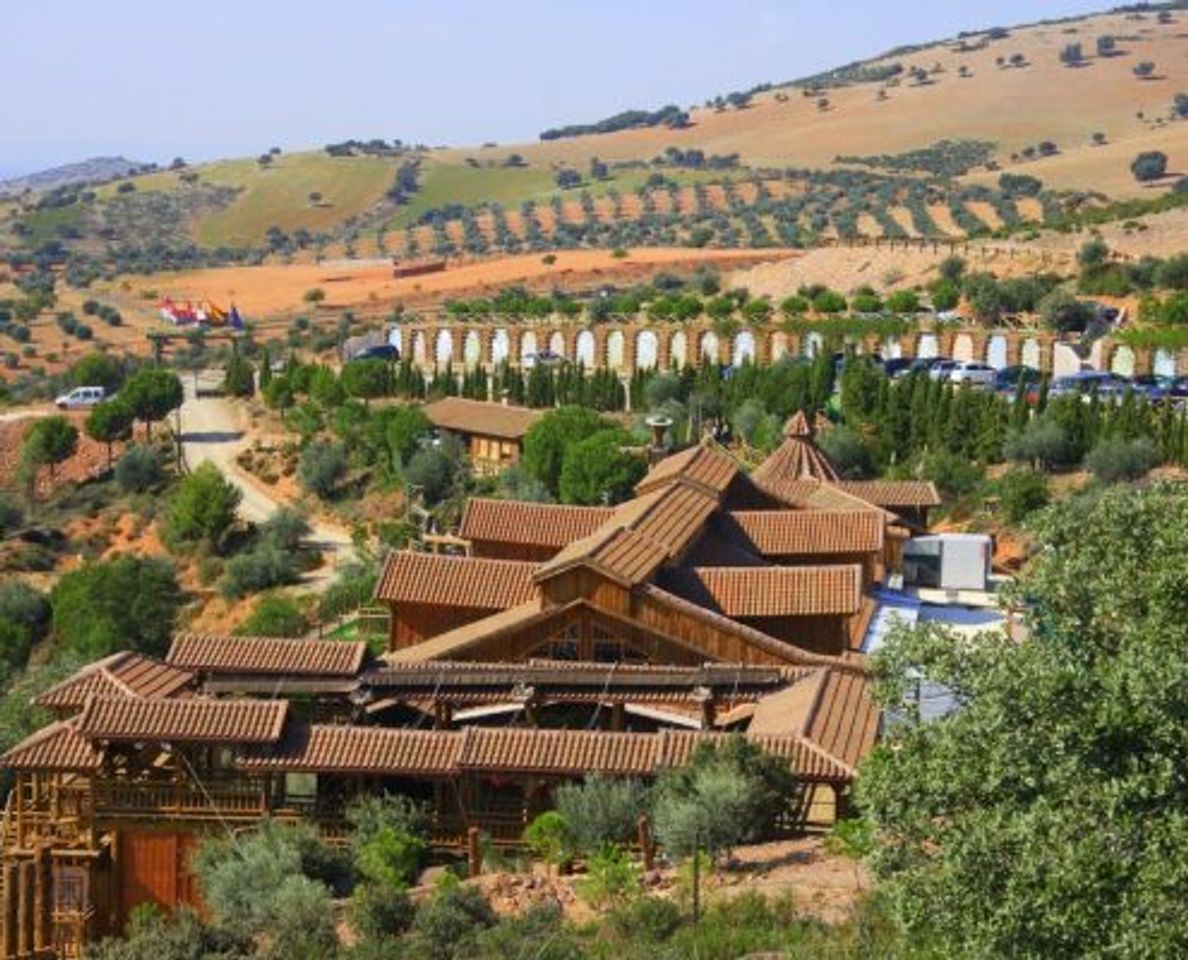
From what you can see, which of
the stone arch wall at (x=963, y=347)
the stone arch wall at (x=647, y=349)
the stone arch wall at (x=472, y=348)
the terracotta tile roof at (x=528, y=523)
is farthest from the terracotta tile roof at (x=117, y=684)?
the stone arch wall at (x=472, y=348)

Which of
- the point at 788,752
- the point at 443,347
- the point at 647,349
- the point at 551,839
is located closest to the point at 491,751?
the point at 551,839

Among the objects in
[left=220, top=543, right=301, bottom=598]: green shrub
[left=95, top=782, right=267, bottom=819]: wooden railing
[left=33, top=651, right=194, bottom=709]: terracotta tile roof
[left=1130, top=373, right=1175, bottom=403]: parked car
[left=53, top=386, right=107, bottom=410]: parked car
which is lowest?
[left=220, top=543, right=301, bottom=598]: green shrub

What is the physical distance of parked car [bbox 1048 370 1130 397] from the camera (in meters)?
50.1

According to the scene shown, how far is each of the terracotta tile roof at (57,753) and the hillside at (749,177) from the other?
83.1 m

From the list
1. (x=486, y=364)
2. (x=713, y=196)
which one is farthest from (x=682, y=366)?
(x=713, y=196)

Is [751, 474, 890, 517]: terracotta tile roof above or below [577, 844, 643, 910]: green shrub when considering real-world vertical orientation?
below

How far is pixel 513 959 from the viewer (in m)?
15.4

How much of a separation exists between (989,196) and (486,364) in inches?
2091

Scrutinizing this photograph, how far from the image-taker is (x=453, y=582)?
29328mm

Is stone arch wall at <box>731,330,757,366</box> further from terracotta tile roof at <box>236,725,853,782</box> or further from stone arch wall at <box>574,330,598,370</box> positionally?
terracotta tile roof at <box>236,725,853,782</box>

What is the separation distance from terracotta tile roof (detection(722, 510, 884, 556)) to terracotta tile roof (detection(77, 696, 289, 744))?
13.1 m

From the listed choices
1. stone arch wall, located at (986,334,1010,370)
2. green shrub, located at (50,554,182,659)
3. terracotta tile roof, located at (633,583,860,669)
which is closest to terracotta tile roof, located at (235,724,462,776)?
terracotta tile roof, located at (633,583,860,669)

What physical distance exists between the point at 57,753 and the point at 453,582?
872 cm

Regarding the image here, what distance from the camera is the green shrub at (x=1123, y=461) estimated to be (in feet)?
139
